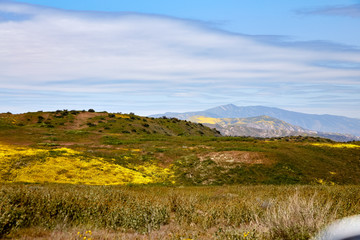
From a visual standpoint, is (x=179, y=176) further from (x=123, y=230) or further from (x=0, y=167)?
(x=123, y=230)

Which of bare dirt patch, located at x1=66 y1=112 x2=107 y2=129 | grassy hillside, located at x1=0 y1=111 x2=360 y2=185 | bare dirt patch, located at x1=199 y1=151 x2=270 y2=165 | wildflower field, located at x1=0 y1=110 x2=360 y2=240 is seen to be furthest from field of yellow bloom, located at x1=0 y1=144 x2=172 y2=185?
bare dirt patch, located at x1=66 y1=112 x2=107 y2=129

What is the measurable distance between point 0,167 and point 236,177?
24.3m

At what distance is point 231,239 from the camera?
23.6 feet

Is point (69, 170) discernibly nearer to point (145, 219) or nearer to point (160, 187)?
point (160, 187)

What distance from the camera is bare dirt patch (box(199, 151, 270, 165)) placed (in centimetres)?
3612

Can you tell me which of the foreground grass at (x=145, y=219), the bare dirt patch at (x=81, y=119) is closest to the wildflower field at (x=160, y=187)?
the foreground grass at (x=145, y=219)

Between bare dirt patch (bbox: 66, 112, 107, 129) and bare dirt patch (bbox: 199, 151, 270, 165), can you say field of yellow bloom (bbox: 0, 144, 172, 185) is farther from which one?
bare dirt patch (bbox: 66, 112, 107, 129)

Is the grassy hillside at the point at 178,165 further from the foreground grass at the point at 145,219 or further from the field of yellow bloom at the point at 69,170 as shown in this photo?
the foreground grass at the point at 145,219

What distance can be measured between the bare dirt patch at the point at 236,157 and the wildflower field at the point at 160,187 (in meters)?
0.13

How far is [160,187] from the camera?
80.0 ft

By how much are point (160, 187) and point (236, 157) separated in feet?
52.5

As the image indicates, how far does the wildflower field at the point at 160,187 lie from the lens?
825cm

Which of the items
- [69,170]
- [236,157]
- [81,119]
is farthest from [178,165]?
[81,119]

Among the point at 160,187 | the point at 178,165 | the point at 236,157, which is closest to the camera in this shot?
the point at 160,187
